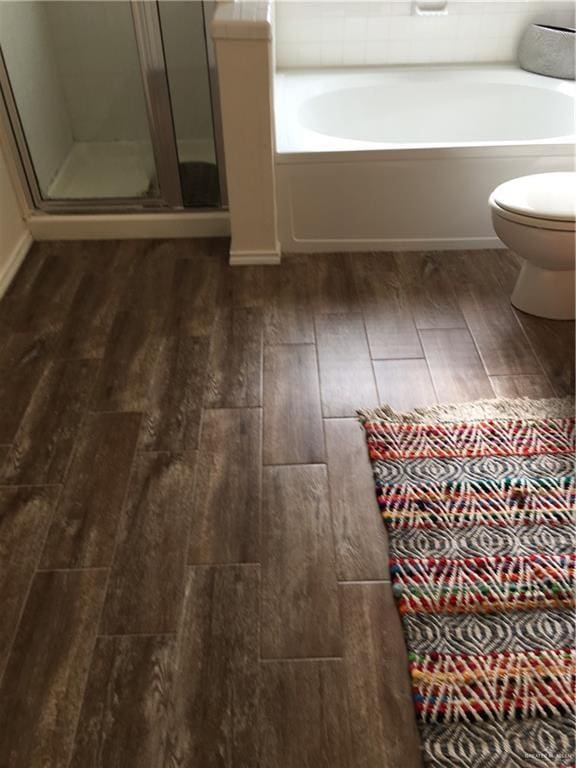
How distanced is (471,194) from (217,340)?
3.86 ft

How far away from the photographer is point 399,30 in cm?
291

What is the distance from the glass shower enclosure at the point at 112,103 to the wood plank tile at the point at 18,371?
32.0 inches

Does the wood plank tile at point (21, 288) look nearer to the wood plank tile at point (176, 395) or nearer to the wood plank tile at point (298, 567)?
the wood plank tile at point (176, 395)

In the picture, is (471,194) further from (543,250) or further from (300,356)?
(300,356)

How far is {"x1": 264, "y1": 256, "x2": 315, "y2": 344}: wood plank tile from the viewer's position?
217 centimetres

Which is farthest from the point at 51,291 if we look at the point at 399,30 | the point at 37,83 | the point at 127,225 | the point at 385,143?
the point at 399,30

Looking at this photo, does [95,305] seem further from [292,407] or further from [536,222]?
[536,222]

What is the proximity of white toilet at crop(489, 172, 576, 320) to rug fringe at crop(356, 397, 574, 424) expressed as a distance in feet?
1.49

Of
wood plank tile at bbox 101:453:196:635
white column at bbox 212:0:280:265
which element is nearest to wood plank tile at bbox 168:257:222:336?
white column at bbox 212:0:280:265

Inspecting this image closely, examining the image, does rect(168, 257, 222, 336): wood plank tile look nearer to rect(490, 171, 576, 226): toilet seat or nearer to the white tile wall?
rect(490, 171, 576, 226): toilet seat

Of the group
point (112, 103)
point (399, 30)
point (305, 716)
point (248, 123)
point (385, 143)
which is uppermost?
point (399, 30)

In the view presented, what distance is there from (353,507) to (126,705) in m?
0.68

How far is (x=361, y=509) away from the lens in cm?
159

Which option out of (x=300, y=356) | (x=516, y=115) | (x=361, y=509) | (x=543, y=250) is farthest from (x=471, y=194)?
(x=361, y=509)
